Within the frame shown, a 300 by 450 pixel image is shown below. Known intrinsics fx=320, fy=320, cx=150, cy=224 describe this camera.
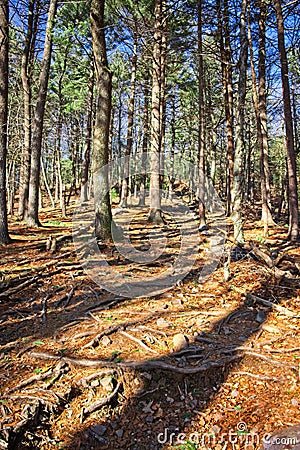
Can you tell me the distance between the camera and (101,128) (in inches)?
344

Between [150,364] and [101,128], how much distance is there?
264 inches

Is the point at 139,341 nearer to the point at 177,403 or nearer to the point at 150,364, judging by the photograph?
the point at 150,364

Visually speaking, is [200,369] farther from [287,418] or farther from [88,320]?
[88,320]

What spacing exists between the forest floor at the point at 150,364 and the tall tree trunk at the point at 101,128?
2617 mm

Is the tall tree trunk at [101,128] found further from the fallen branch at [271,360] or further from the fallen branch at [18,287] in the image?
the fallen branch at [271,360]

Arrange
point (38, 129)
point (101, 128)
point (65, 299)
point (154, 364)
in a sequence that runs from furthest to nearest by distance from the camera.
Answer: point (38, 129)
point (101, 128)
point (65, 299)
point (154, 364)

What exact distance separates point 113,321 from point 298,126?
78.9 ft

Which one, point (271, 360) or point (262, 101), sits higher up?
point (262, 101)

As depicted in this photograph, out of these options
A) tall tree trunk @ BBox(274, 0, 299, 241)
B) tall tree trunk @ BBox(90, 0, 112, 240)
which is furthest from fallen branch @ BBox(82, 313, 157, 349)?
tall tree trunk @ BBox(274, 0, 299, 241)

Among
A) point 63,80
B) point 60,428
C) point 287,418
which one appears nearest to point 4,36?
point 60,428

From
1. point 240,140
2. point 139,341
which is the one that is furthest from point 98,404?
point 240,140

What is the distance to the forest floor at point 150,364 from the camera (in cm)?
306

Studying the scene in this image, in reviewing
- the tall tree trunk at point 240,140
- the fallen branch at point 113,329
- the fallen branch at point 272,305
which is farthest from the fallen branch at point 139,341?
the tall tree trunk at point 240,140

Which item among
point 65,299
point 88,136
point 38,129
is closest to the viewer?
point 65,299
